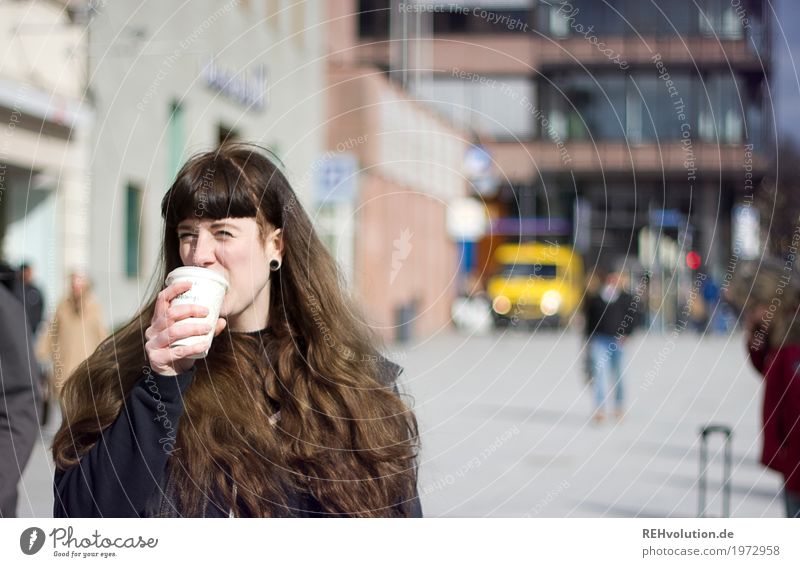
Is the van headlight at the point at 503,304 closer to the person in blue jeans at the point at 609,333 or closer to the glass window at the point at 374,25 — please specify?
the glass window at the point at 374,25

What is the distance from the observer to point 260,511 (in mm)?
2674

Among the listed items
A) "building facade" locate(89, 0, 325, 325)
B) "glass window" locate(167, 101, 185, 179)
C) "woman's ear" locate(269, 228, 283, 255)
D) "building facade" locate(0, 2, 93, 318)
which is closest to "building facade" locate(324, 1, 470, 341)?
"building facade" locate(89, 0, 325, 325)

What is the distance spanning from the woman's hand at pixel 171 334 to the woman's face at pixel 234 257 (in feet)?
0.97

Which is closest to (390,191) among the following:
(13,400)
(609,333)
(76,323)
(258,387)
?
(609,333)

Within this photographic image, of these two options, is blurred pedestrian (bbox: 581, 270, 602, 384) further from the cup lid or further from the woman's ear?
the cup lid

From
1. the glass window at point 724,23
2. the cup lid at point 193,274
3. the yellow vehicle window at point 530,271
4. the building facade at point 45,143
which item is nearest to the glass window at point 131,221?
the building facade at point 45,143

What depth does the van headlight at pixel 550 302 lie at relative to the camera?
107 ft

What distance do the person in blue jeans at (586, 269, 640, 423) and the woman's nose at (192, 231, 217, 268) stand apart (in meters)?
10.3

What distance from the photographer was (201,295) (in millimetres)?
2203

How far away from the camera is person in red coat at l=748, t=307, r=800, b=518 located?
4738 millimetres

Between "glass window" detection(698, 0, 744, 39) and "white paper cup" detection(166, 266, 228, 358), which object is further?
"glass window" detection(698, 0, 744, 39)

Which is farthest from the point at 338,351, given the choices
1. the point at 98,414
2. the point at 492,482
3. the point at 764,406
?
the point at 492,482
